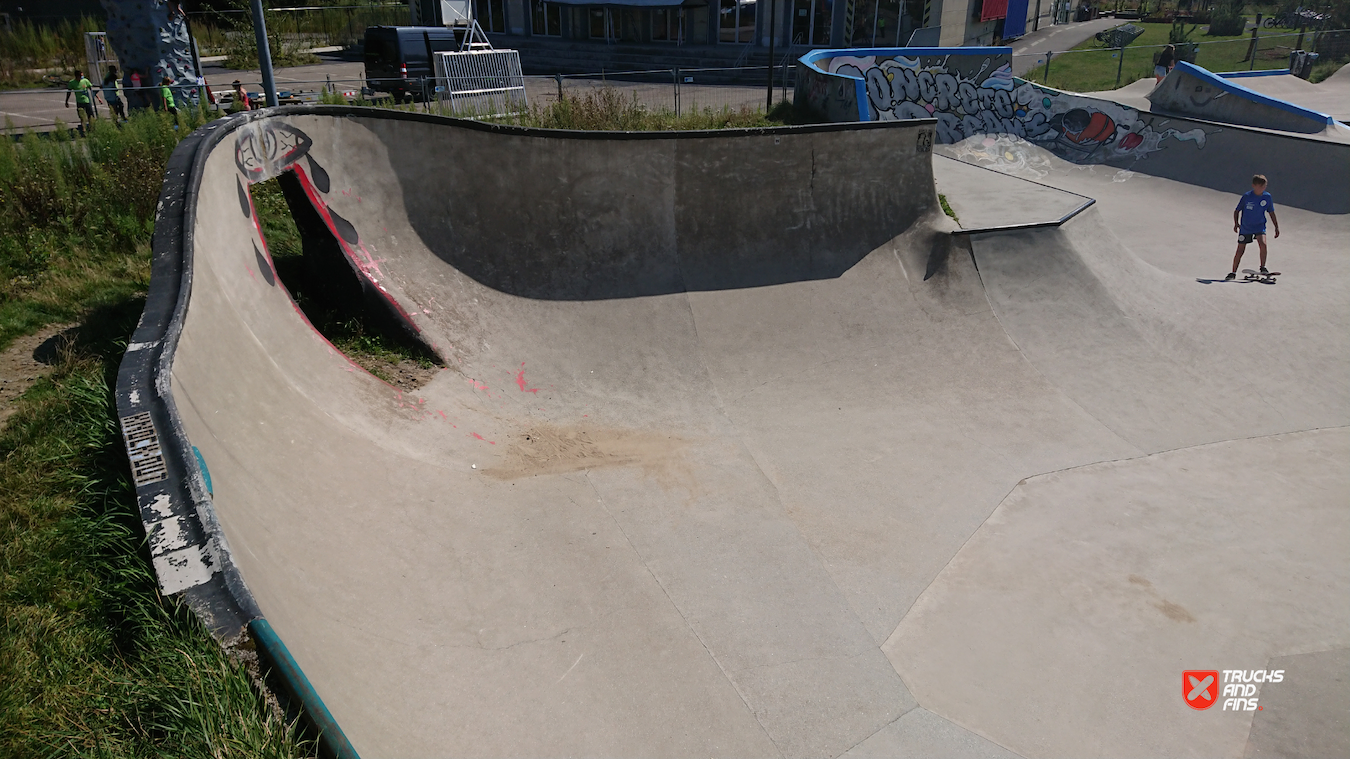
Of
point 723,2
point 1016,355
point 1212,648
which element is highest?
point 723,2

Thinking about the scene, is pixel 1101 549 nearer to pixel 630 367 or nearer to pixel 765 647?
pixel 765 647

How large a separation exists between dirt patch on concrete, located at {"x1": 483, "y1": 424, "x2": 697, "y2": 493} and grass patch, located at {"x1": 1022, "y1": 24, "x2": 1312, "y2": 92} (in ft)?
82.7

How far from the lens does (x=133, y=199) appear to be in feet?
31.0

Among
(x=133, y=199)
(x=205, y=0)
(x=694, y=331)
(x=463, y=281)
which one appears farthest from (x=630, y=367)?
(x=205, y=0)

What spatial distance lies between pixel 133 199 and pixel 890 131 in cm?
948

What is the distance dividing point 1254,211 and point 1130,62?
2398cm

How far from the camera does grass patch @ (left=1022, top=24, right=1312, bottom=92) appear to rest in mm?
27875

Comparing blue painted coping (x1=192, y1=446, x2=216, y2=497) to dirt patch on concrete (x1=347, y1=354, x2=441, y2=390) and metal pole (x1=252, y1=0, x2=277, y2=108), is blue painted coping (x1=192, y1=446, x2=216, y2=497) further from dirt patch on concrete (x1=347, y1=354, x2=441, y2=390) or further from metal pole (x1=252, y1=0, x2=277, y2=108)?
metal pole (x1=252, y1=0, x2=277, y2=108)

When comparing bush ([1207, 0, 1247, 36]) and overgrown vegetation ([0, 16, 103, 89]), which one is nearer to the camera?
overgrown vegetation ([0, 16, 103, 89])

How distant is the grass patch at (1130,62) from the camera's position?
91.5 ft

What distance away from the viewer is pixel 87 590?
4020 mm

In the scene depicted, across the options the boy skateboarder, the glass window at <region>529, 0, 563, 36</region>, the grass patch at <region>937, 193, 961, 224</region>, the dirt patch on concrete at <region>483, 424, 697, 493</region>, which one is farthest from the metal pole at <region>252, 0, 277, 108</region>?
the glass window at <region>529, 0, 563, 36</region>

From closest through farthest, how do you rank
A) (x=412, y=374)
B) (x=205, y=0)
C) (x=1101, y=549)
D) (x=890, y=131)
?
1. (x=1101, y=549)
2. (x=412, y=374)
3. (x=890, y=131)
4. (x=205, y=0)

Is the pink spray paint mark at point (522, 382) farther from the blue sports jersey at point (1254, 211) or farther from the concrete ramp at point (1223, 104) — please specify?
the concrete ramp at point (1223, 104)
